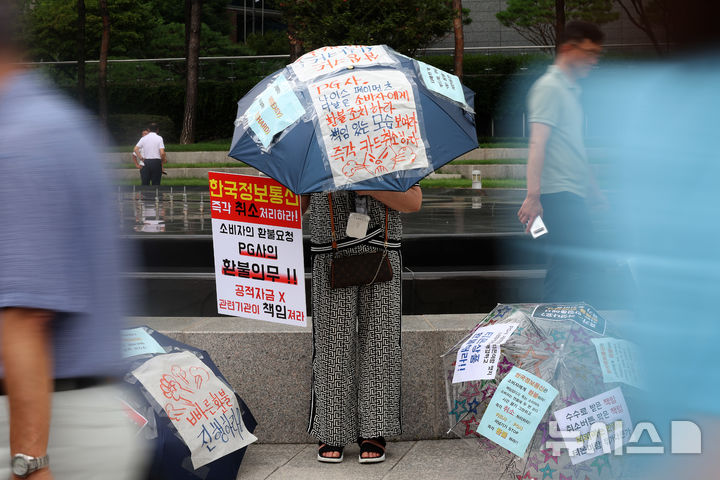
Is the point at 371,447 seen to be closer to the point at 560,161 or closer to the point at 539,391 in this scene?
the point at 539,391

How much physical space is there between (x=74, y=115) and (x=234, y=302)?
2.49 m

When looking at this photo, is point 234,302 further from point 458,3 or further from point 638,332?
point 458,3

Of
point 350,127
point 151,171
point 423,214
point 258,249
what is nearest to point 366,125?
point 350,127

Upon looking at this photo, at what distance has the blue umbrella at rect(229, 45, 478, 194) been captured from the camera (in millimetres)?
3650

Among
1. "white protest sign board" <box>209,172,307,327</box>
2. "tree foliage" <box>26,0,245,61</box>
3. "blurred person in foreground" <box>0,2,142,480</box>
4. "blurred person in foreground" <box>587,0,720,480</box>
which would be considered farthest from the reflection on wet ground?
"tree foliage" <box>26,0,245,61</box>

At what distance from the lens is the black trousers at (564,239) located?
4.14 m

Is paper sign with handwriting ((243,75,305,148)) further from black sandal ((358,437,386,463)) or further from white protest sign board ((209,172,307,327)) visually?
black sandal ((358,437,386,463))

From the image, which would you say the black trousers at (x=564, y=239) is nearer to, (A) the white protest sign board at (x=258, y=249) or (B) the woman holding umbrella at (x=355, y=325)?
(B) the woman holding umbrella at (x=355, y=325)

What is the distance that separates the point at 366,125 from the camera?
3682mm

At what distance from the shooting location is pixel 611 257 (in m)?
2.12

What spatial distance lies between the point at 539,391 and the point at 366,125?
1.29 metres

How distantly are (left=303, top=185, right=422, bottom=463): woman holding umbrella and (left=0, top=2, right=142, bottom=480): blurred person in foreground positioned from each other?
228 centimetres

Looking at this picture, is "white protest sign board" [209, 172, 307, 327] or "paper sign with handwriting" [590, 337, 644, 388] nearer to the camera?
"paper sign with handwriting" [590, 337, 644, 388]

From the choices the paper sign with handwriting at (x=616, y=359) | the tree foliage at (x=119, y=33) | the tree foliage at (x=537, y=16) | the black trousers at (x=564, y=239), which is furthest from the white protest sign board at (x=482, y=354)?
the tree foliage at (x=119, y=33)
